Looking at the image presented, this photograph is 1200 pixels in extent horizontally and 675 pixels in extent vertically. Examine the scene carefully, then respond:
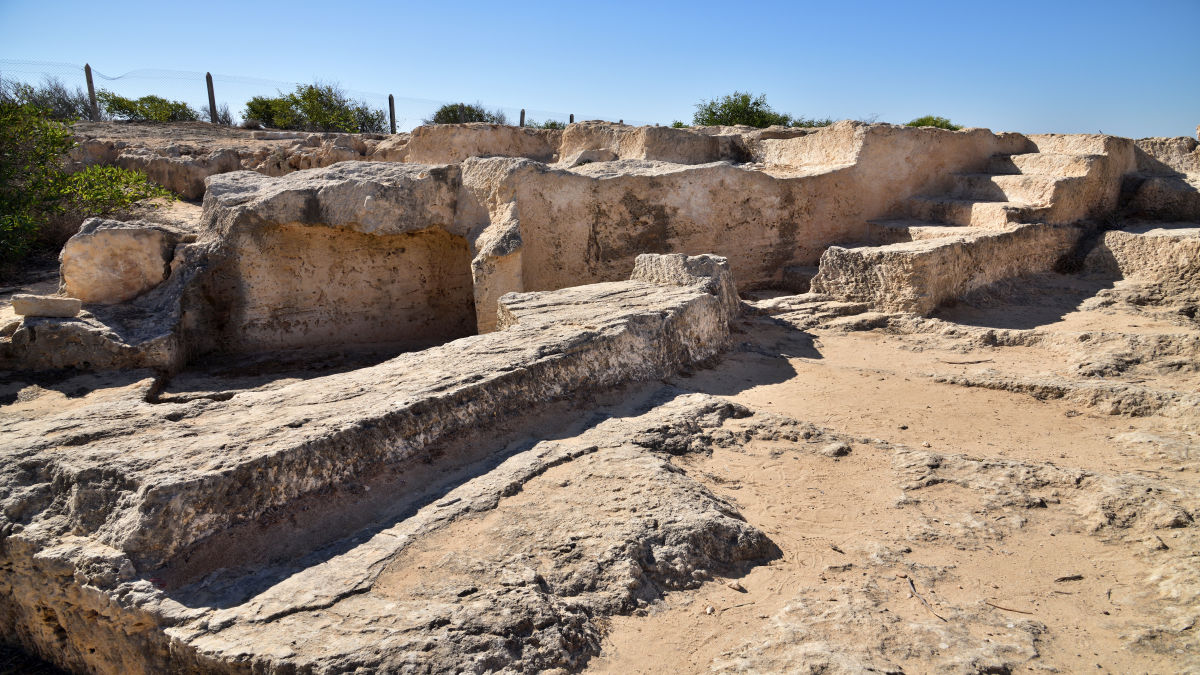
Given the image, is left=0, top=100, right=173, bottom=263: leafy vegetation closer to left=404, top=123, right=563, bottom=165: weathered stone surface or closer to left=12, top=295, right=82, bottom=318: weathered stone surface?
left=404, top=123, right=563, bottom=165: weathered stone surface

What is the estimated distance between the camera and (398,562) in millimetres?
2283

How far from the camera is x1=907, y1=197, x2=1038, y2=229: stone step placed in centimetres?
599

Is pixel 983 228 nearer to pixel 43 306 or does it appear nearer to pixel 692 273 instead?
pixel 692 273

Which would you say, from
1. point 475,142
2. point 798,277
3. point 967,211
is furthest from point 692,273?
point 475,142

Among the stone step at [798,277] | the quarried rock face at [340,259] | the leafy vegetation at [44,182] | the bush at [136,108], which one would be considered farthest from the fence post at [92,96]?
the stone step at [798,277]

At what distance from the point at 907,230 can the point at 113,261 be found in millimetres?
6052

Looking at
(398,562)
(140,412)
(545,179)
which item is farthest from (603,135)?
(398,562)

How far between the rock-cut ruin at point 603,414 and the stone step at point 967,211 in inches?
→ 1.6

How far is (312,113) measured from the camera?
18.7 metres

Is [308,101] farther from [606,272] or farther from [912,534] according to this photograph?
[912,534]

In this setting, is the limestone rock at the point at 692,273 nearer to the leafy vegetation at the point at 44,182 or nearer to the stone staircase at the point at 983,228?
the stone staircase at the point at 983,228

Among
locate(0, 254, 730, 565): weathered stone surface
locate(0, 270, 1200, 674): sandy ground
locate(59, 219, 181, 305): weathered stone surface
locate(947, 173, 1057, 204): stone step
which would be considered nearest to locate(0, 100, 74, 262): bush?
locate(59, 219, 181, 305): weathered stone surface

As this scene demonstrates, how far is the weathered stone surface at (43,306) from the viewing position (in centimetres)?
467

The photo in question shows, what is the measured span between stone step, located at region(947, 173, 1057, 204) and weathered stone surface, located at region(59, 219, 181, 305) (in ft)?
21.8
